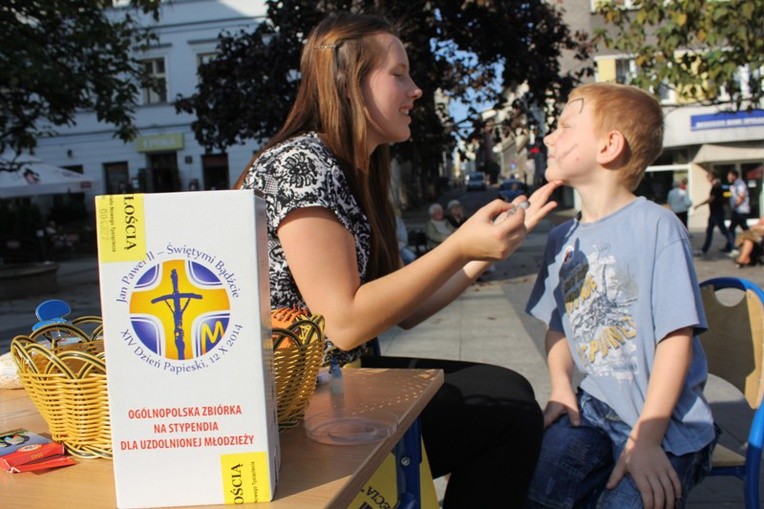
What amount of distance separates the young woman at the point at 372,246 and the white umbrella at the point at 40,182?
13.9 meters

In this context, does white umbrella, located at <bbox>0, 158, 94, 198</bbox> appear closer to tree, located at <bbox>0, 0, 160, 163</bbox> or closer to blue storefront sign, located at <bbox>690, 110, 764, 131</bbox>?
tree, located at <bbox>0, 0, 160, 163</bbox>

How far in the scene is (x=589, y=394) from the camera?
6.18 feet

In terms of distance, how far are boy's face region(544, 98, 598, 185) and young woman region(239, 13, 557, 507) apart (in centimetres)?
13

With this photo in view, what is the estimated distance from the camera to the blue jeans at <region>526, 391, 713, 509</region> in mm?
1692

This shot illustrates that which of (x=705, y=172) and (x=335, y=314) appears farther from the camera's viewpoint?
(x=705, y=172)

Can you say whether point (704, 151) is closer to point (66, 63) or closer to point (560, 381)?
point (66, 63)

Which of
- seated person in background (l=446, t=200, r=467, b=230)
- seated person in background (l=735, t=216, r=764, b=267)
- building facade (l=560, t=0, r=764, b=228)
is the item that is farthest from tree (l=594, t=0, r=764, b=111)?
building facade (l=560, t=0, r=764, b=228)

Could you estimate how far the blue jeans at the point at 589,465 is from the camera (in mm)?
1692

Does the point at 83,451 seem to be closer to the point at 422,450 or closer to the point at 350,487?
the point at 350,487

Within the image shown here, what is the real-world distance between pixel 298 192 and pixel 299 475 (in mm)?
630

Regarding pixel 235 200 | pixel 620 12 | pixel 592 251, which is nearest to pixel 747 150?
pixel 620 12

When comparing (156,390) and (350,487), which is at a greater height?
(156,390)

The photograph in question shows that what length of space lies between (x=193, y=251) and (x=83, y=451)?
432 mm

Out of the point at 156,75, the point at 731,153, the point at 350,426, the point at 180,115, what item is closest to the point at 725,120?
the point at 731,153
